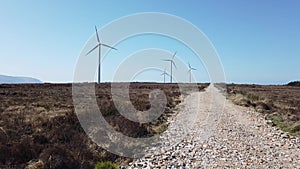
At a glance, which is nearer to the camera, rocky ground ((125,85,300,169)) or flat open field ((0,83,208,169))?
rocky ground ((125,85,300,169))

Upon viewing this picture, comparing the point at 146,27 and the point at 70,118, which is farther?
the point at 146,27

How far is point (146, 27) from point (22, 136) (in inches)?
519

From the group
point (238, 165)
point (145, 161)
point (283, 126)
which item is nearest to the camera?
point (238, 165)

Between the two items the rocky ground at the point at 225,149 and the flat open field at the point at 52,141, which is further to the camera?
the flat open field at the point at 52,141

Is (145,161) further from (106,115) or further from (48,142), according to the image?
(106,115)

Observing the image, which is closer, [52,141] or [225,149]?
[225,149]

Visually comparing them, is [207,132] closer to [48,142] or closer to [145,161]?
[145,161]

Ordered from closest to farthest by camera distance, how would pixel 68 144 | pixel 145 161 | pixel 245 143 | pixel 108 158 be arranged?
pixel 145 161, pixel 108 158, pixel 68 144, pixel 245 143

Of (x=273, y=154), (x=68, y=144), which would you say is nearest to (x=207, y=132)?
(x=273, y=154)

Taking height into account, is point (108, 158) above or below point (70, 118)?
below

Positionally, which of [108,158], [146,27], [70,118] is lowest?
[108,158]

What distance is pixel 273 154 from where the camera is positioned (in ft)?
37.4

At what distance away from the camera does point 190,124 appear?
Answer: 1906cm

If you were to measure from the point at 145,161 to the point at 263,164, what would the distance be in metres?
3.92
